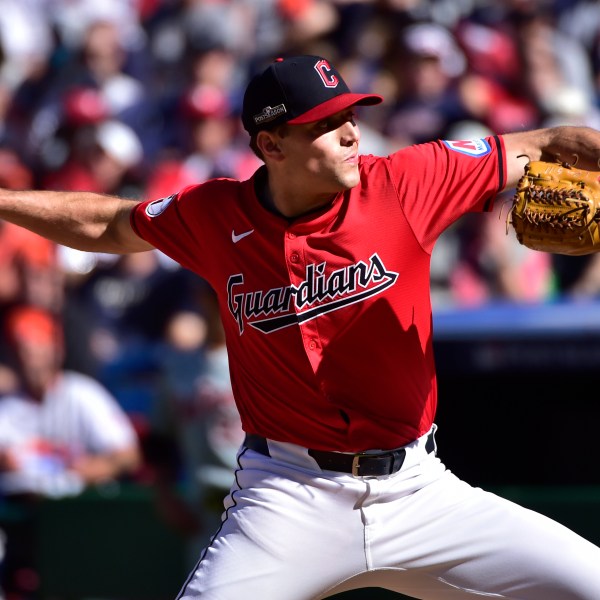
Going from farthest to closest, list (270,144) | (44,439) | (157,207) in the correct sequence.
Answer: (44,439)
(157,207)
(270,144)

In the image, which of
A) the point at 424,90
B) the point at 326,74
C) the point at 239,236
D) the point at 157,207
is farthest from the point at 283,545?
the point at 424,90

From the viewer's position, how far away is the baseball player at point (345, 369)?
3324 millimetres

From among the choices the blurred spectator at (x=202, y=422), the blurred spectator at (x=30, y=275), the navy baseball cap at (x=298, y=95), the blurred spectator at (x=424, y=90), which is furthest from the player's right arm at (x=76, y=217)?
the blurred spectator at (x=424, y=90)

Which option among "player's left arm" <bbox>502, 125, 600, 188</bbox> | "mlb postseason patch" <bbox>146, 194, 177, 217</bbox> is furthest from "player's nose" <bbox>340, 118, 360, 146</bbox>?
"mlb postseason patch" <bbox>146, 194, 177, 217</bbox>

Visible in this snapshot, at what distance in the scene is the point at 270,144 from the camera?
139 inches

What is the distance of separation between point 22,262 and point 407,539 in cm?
451

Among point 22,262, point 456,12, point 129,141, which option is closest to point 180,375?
point 22,262

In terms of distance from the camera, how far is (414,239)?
11.4 feet

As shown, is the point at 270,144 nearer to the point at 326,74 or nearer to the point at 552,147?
the point at 326,74

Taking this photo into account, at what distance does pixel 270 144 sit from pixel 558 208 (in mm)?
850

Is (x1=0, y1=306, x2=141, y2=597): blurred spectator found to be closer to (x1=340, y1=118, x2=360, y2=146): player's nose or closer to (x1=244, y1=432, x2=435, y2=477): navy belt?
(x1=244, y1=432, x2=435, y2=477): navy belt

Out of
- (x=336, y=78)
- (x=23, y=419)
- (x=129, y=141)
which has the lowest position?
(x=23, y=419)

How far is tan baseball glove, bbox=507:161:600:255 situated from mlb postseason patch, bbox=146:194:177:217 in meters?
1.05

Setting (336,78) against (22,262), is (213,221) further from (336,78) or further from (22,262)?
(22,262)
